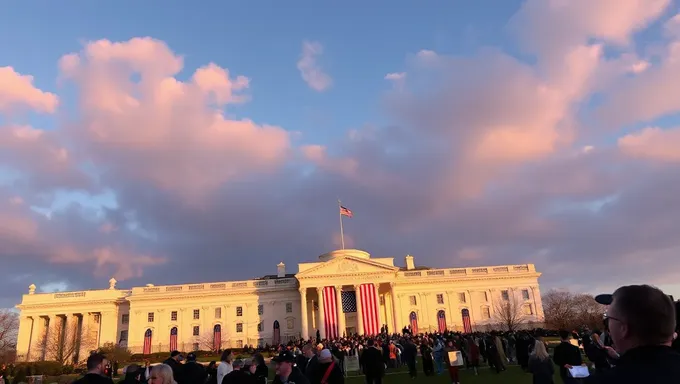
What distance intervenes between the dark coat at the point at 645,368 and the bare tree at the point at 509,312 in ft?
220

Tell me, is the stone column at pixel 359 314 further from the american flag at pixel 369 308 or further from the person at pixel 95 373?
the person at pixel 95 373

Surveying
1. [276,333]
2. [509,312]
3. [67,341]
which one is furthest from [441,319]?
[67,341]

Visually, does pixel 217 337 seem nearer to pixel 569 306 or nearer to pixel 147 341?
pixel 147 341

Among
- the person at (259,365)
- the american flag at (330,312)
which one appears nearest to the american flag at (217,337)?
the american flag at (330,312)

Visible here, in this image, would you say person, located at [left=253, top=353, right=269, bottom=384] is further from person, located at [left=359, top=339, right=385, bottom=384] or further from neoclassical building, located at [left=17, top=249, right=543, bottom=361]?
neoclassical building, located at [left=17, top=249, right=543, bottom=361]

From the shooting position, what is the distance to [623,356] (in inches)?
98.8

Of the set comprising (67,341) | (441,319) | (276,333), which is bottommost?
(276,333)

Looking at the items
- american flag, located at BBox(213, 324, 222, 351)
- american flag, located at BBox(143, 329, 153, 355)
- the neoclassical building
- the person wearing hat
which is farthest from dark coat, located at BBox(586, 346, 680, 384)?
american flag, located at BBox(143, 329, 153, 355)

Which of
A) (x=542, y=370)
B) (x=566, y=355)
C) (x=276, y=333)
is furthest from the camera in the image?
(x=276, y=333)

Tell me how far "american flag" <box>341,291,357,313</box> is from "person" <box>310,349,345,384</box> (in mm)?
57758

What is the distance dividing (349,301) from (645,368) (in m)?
65.2

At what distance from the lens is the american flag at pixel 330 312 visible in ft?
205

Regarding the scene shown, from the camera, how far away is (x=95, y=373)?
608cm

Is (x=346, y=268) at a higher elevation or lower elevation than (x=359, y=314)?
higher
